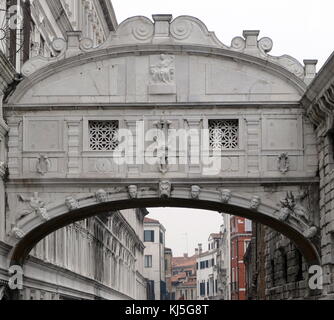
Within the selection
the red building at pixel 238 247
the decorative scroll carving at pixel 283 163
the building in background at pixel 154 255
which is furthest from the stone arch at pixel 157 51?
the building in background at pixel 154 255

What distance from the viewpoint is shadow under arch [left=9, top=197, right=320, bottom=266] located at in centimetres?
2497

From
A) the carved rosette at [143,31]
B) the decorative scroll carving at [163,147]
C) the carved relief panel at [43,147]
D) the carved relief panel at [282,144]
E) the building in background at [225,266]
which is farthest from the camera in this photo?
the building in background at [225,266]

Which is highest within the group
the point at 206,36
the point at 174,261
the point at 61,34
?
the point at 174,261

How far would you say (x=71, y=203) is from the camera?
25156 mm

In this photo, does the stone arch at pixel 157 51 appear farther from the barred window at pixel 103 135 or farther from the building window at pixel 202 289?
the building window at pixel 202 289

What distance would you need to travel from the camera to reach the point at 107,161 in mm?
25297

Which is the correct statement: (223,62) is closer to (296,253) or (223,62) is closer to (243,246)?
(296,253)

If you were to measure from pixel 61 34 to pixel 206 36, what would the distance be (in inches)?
586

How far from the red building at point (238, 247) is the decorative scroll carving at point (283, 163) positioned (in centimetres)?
5563

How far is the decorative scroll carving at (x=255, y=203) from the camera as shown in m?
25.0

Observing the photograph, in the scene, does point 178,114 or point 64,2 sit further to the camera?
point 64,2

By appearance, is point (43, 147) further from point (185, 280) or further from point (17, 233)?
point (185, 280)

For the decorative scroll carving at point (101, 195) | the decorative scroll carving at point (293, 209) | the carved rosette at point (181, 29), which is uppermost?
the carved rosette at point (181, 29)
